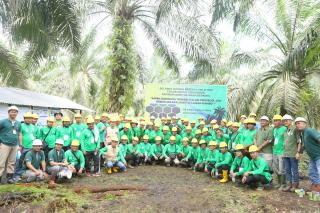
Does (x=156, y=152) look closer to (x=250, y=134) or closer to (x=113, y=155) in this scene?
(x=113, y=155)

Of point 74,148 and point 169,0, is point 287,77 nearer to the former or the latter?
point 169,0

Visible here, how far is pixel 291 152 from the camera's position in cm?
777

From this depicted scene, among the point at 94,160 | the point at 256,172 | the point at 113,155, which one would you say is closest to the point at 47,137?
the point at 94,160

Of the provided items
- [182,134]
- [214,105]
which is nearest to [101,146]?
[182,134]

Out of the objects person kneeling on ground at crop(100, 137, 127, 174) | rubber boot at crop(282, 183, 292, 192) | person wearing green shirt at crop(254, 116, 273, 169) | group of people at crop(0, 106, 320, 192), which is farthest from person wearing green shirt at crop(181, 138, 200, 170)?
rubber boot at crop(282, 183, 292, 192)

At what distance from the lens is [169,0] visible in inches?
464

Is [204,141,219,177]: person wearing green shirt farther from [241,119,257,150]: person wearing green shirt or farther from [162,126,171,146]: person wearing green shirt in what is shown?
[162,126,171,146]: person wearing green shirt

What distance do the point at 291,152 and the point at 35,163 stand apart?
19.8 ft

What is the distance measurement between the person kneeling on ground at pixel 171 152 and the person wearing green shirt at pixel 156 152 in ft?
0.64

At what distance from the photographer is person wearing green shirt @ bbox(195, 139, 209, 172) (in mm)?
11172

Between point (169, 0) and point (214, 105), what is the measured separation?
4815 millimetres

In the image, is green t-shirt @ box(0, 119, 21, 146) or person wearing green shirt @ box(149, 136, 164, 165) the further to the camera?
person wearing green shirt @ box(149, 136, 164, 165)

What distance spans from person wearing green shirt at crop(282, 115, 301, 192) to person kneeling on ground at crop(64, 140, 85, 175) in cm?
513

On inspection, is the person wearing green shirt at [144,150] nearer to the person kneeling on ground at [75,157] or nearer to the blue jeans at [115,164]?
the blue jeans at [115,164]
